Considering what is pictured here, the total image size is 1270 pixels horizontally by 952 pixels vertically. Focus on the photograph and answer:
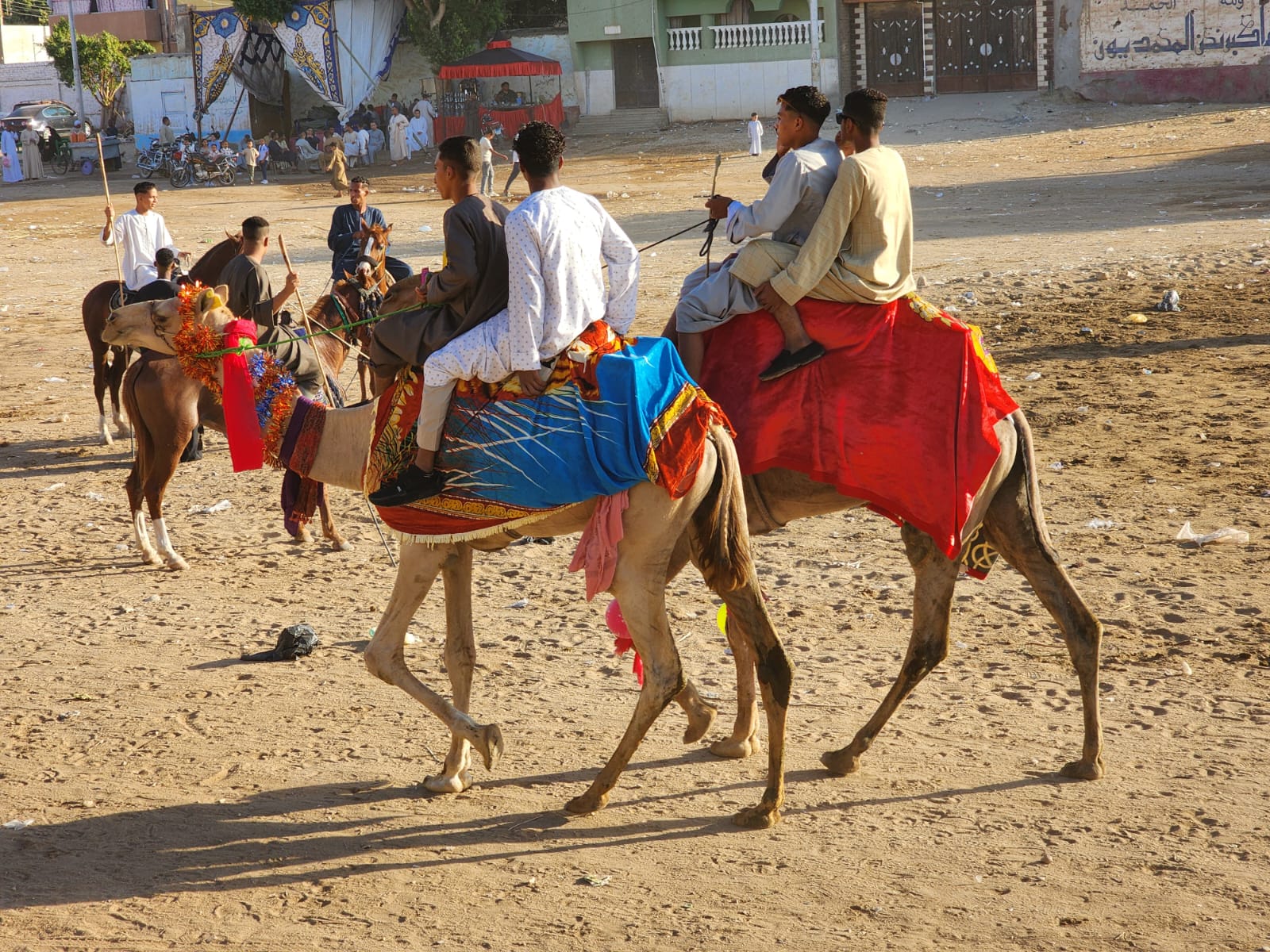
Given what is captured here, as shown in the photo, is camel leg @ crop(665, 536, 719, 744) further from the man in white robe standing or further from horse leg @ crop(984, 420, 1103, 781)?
the man in white robe standing

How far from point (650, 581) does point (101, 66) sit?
5152cm

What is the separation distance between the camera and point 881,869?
4461 millimetres

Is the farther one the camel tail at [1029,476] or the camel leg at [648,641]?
the camel tail at [1029,476]

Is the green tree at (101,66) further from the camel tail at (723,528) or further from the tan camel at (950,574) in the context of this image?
the camel tail at (723,528)

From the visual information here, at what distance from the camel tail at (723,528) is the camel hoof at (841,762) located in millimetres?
947

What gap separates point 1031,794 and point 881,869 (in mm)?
836

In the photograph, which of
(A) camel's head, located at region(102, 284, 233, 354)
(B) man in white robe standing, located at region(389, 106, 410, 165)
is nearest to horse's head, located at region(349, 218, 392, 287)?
(A) camel's head, located at region(102, 284, 233, 354)

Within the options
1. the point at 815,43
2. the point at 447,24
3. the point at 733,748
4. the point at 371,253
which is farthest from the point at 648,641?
the point at 447,24

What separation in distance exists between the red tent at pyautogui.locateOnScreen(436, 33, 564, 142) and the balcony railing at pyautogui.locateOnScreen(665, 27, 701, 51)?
12.4ft

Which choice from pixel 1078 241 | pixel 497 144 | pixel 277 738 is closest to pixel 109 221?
pixel 277 738

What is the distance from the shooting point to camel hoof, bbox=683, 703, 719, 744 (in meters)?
5.36

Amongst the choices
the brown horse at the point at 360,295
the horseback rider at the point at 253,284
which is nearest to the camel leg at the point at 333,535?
the horseback rider at the point at 253,284

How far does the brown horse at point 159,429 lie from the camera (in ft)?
26.8

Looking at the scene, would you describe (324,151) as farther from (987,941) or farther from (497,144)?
(987,941)
